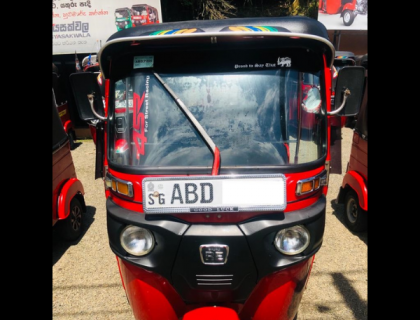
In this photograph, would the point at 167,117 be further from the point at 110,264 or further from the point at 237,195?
the point at 110,264

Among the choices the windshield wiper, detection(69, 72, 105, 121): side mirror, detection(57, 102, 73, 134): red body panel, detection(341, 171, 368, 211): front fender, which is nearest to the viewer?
the windshield wiper

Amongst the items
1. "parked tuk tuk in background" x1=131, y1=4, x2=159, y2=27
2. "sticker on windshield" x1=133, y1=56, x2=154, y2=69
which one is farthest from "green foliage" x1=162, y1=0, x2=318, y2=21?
"sticker on windshield" x1=133, y1=56, x2=154, y2=69

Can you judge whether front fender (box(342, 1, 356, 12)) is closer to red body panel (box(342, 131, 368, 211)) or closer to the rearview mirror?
red body panel (box(342, 131, 368, 211))

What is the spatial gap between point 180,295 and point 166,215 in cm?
61

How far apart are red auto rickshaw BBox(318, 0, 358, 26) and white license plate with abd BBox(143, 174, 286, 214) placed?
38.6ft

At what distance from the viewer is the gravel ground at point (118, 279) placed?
3.17 metres

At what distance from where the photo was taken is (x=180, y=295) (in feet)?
7.70

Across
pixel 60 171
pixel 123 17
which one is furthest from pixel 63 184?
pixel 123 17

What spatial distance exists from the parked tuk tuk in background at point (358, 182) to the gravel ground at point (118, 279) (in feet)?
0.61

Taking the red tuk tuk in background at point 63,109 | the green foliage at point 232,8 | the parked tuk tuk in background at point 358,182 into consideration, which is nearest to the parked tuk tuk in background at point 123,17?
the red tuk tuk in background at point 63,109

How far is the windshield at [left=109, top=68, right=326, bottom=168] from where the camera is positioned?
2.35 meters

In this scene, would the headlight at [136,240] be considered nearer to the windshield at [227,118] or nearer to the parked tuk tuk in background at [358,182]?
the windshield at [227,118]

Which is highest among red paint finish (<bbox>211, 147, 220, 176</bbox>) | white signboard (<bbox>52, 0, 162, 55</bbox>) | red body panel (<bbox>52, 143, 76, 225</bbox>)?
white signboard (<bbox>52, 0, 162, 55</bbox>)
